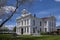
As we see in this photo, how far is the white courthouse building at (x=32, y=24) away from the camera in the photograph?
4681 cm

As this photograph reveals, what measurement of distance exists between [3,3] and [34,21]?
98.7 feet

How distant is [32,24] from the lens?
155 feet

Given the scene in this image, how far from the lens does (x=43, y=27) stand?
50.0 meters

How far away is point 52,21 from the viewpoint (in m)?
50.7

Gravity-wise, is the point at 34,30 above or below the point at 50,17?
below

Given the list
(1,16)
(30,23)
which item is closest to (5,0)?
(1,16)

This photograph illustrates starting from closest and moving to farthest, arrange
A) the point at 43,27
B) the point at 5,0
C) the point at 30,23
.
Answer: the point at 5,0, the point at 30,23, the point at 43,27

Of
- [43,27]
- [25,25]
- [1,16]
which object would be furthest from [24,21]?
[1,16]

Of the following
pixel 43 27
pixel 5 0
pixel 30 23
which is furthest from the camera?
pixel 43 27

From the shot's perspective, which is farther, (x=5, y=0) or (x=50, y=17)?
(x=50, y=17)

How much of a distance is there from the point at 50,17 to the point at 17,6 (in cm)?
3222

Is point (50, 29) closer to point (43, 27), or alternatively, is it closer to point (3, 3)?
point (43, 27)

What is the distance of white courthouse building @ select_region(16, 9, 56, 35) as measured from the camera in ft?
154

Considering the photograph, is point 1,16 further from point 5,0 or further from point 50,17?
point 50,17
